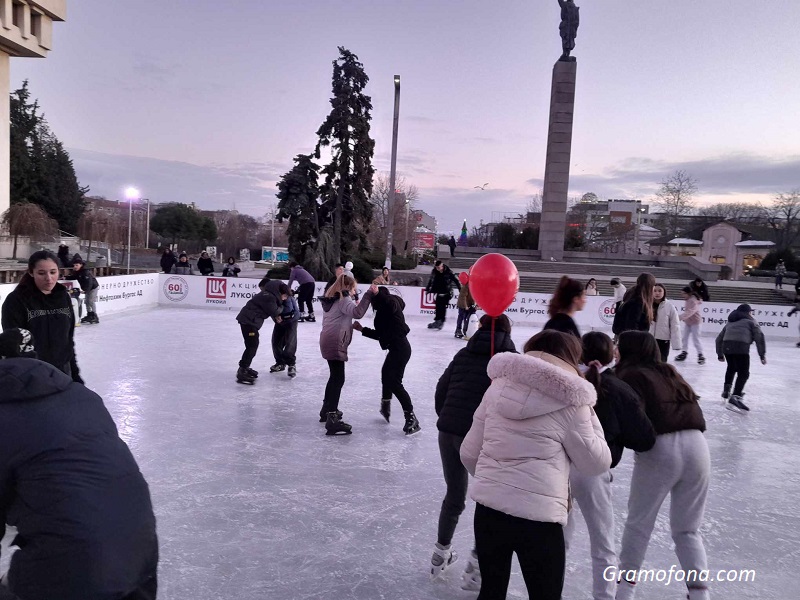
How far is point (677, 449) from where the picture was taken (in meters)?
2.83

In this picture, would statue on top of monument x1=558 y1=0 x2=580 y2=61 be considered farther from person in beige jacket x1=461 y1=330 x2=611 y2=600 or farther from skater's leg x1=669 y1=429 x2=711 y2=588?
person in beige jacket x1=461 y1=330 x2=611 y2=600

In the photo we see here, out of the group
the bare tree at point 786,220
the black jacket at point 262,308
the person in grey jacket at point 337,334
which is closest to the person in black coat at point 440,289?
the black jacket at point 262,308

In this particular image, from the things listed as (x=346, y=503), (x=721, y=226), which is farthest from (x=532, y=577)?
(x=721, y=226)

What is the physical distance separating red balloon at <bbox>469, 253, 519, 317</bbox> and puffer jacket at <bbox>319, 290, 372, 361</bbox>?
6.57ft

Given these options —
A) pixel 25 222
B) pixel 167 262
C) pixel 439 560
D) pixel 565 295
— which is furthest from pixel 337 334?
pixel 25 222

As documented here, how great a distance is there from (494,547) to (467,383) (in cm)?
101

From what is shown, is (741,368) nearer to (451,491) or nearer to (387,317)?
(387,317)

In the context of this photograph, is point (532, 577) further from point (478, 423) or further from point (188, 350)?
point (188, 350)

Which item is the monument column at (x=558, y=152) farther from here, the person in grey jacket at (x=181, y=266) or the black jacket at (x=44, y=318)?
the black jacket at (x=44, y=318)

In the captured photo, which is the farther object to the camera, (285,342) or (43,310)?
(285,342)

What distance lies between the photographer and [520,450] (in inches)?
86.6

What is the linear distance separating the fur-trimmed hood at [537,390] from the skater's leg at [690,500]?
100 centimetres

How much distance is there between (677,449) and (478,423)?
3.57 feet

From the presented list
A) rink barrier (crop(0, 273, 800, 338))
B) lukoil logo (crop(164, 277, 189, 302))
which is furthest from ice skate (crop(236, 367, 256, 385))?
lukoil logo (crop(164, 277, 189, 302))
